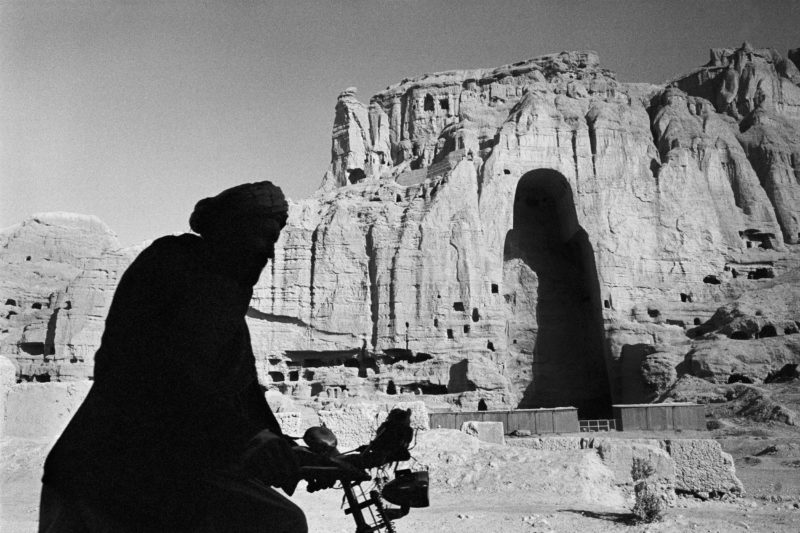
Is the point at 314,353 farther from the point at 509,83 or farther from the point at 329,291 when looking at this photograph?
the point at 509,83

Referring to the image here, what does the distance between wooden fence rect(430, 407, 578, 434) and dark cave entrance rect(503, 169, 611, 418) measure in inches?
433

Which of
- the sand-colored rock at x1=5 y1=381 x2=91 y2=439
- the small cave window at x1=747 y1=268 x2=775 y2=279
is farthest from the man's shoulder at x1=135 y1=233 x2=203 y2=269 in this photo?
the small cave window at x1=747 y1=268 x2=775 y2=279

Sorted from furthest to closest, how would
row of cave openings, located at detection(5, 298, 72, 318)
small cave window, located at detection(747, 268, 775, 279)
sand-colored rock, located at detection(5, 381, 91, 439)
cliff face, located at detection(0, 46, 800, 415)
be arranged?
small cave window, located at detection(747, 268, 775, 279), row of cave openings, located at detection(5, 298, 72, 318), cliff face, located at detection(0, 46, 800, 415), sand-colored rock, located at detection(5, 381, 91, 439)

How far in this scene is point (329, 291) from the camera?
126 ft

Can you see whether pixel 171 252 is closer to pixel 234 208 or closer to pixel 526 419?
pixel 234 208

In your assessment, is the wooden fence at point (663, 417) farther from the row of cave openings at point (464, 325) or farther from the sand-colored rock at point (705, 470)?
the sand-colored rock at point (705, 470)

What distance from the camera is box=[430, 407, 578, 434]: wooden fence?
92.7 ft

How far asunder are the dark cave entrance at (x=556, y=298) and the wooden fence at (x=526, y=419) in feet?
36.1

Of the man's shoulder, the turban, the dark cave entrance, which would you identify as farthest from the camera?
the dark cave entrance

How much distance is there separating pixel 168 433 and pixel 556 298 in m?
42.0

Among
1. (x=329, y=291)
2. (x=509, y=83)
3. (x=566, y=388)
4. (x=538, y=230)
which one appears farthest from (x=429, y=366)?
(x=509, y=83)

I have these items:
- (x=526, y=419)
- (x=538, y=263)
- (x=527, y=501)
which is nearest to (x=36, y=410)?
(x=527, y=501)

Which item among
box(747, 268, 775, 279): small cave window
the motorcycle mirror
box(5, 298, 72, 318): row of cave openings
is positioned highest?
box(747, 268, 775, 279): small cave window

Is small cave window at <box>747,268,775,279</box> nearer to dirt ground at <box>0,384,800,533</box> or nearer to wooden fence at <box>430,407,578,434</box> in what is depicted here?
wooden fence at <box>430,407,578,434</box>
